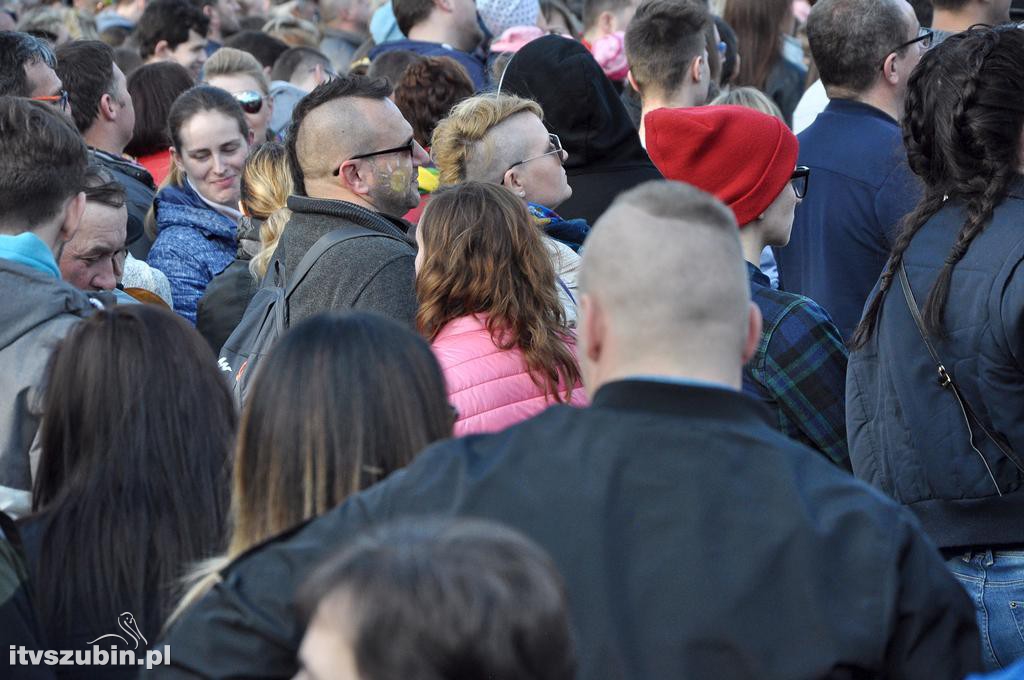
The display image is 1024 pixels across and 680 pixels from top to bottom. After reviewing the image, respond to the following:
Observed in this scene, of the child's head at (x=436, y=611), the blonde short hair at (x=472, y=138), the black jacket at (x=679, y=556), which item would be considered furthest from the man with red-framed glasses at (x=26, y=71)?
the child's head at (x=436, y=611)

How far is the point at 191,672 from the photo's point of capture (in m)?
1.95

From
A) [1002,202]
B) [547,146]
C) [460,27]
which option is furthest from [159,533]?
[460,27]

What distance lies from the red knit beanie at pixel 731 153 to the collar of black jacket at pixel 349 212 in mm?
886

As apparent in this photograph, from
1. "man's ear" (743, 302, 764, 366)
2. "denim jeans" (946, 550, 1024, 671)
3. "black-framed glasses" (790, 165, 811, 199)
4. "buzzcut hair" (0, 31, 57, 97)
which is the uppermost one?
"buzzcut hair" (0, 31, 57, 97)

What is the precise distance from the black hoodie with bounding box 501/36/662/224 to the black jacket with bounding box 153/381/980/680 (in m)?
3.21

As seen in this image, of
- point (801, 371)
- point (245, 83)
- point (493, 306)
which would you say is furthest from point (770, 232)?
point (245, 83)

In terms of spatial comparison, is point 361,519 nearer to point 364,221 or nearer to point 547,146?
point 364,221

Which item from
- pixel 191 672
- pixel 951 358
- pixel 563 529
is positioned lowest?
pixel 951 358

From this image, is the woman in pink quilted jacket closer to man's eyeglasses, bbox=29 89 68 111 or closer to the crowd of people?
the crowd of people

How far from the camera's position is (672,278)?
211 cm

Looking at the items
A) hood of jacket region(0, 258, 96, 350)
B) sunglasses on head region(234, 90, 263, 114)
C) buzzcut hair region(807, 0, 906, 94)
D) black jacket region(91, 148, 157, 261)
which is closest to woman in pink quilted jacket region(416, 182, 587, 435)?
hood of jacket region(0, 258, 96, 350)

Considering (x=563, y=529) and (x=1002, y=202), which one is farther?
(x=1002, y=202)

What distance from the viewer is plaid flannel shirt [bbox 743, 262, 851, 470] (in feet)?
11.9

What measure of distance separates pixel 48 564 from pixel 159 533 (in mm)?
226
